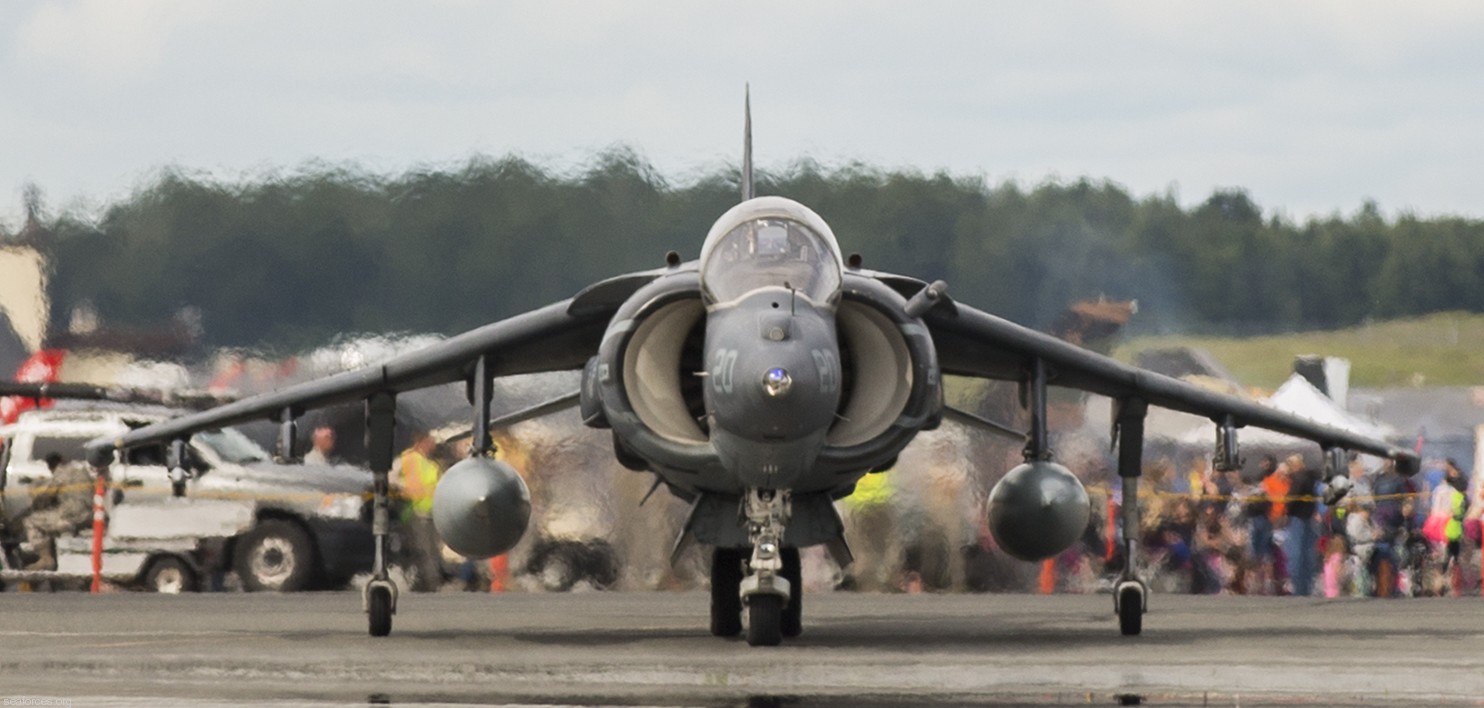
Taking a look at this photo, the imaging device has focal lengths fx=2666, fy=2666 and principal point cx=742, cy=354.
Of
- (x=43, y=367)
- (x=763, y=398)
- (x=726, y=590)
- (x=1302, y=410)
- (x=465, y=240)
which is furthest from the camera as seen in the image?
(x=1302, y=410)

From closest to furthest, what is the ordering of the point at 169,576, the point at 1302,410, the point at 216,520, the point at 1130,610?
the point at 1130,610, the point at 216,520, the point at 1302,410, the point at 169,576

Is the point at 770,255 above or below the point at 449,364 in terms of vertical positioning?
above

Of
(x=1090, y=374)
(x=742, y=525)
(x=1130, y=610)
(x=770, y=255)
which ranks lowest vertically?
(x=1130, y=610)

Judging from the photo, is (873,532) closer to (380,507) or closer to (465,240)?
(465,240)

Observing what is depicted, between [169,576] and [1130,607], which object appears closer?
[1130,607]

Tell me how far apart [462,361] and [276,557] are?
7.91 m

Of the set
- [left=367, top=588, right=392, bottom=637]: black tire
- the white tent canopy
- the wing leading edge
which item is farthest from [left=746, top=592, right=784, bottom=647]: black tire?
the white tent canopy

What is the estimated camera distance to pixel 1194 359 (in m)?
23.5

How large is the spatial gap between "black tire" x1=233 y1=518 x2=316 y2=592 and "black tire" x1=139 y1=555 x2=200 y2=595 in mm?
412

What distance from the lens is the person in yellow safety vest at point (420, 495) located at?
2392 cm

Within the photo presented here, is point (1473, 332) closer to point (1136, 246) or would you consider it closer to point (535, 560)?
point (1136, 246)

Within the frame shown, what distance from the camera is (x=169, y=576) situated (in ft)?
78.7

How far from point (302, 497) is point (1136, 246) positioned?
25.3 ft

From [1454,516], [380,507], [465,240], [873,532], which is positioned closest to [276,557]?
[465,240]
